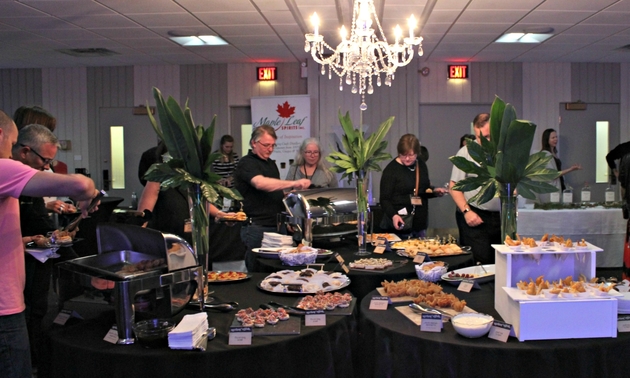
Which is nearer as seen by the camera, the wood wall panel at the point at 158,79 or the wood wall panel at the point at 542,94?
the wood wall panel at the point at 542,94

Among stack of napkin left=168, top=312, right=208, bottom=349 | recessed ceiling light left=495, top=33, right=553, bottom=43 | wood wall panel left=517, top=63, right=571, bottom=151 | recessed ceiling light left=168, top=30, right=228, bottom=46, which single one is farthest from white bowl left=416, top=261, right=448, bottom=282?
wood wall panel left=517, top=63, right=571, bottom=151

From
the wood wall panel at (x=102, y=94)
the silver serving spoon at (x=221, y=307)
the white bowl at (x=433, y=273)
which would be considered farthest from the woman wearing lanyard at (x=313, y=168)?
the wood wall panel at (x=102, y=94)

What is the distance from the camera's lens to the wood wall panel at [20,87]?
8.41 meters

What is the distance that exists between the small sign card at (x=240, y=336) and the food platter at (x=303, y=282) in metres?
0.55

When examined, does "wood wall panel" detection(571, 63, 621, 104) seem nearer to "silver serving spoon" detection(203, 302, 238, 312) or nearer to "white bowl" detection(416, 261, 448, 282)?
"white bowl" detection(416, 261, 448, 282)

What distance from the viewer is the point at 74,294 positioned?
6.02ft

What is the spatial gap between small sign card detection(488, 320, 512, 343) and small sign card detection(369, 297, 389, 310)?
0.40 meters

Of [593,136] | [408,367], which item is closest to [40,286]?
[408,367]

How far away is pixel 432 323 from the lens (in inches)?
64.7

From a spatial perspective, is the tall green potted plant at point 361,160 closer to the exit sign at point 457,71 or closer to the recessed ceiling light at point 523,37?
the recessed ceiling light at point 523,37

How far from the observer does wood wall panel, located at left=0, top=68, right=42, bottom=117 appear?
8.41 m

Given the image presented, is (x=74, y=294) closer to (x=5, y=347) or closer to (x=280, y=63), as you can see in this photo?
(x=5, y=347)

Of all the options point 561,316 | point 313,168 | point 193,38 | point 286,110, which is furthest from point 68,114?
point 561,316

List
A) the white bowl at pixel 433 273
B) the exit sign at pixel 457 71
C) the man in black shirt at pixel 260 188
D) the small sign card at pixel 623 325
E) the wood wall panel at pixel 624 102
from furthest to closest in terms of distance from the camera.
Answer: the wood wall panel at pixel 624 102, the exit sign at pixel 457 71, the man in black shirt at pixel 260 188, the white bowl at pixel 433 273, the small sign card at pixel 623 325
